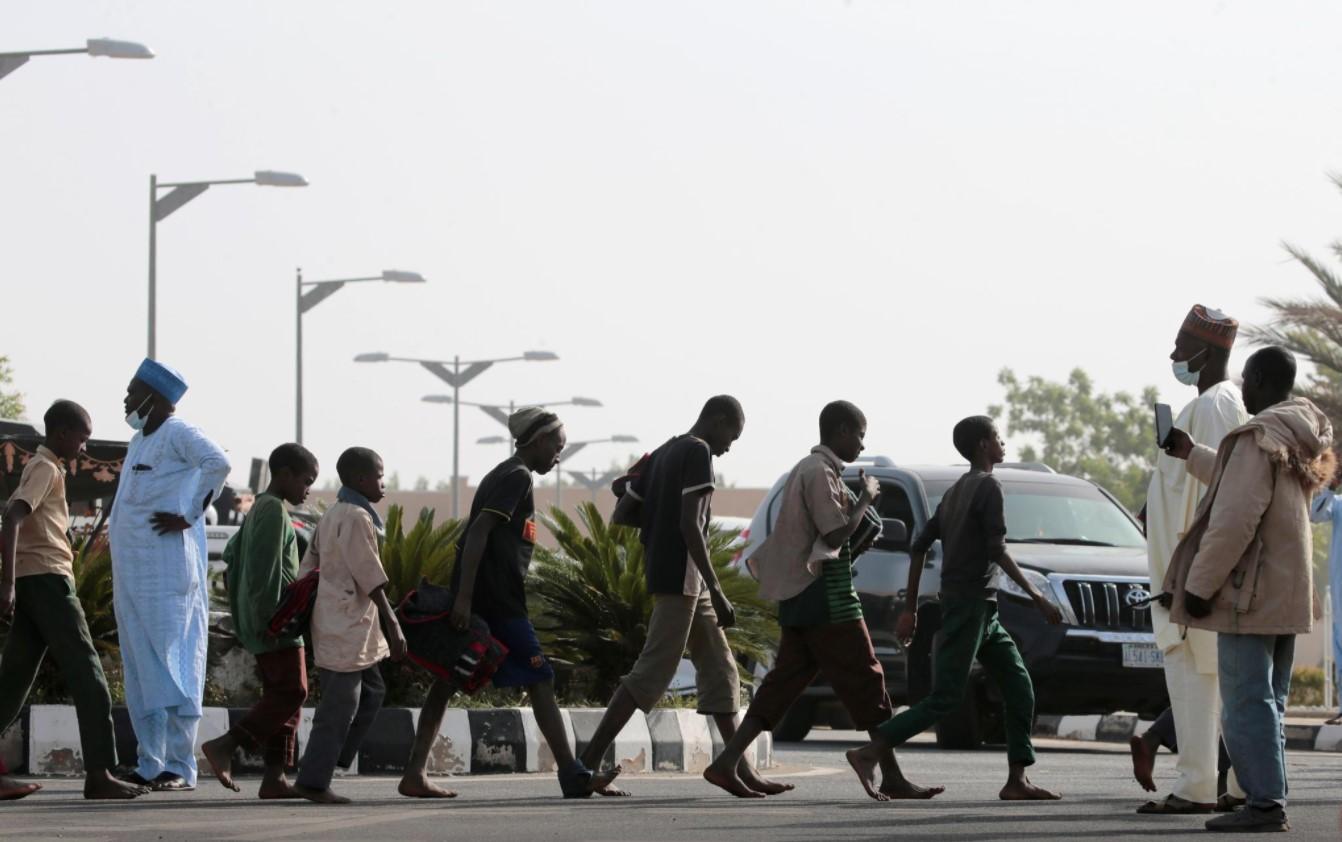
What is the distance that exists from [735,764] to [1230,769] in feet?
6.69

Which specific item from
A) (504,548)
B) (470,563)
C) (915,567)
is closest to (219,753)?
(470,563)

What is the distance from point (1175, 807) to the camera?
382 inches

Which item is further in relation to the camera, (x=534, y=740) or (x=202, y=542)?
(x=534, y=740)

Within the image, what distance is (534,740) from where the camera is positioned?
13.1 metres

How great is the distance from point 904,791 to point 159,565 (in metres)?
3.28

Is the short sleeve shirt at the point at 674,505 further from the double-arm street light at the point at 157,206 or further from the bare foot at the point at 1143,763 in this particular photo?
the double-arm street light at the point at 157,206

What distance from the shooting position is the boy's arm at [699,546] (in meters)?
10.6

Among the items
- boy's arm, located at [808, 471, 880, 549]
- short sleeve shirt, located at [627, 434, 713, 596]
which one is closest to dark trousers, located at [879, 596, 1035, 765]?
boy's arm, located at [808, 471, 880, 549]

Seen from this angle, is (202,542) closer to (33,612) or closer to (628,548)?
(33,612)

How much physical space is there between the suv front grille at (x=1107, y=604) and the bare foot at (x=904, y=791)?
5003 millimetres

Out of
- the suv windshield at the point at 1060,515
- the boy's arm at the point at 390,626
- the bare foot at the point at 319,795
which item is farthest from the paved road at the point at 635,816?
the suv windshield at the point at 1060,515

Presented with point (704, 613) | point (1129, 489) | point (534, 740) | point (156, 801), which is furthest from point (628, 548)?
point (1129, 489)

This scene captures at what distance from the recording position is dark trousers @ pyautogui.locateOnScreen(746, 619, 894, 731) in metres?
10.7

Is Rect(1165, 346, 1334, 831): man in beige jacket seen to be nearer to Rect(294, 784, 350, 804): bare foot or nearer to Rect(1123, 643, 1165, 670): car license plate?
Rect(294, 784, 350, 804): bare foot
